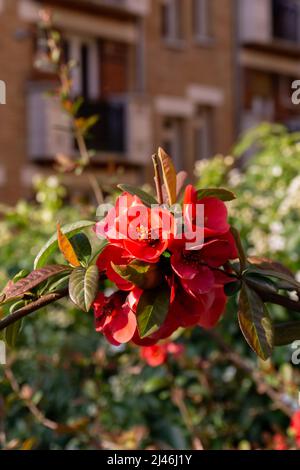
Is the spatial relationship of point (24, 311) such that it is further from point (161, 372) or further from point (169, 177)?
point (161, 372)

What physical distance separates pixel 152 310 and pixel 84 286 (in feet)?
0.27

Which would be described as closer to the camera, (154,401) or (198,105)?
(154,401)

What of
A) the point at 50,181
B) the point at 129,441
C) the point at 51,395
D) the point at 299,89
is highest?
the point at 299,89

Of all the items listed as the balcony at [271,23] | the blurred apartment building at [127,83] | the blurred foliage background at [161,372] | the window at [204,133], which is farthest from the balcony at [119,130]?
the blurred foliage background at [161,372]

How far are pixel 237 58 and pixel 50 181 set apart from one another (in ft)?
58.6

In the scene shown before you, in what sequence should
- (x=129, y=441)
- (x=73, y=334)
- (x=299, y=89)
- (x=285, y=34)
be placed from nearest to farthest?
(x=129, y=441), (x=299, y=89), (x=73, y=334), (x=285, y=34)

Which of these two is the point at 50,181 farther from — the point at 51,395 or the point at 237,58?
the point at 237,58

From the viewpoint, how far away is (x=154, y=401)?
11.2 feet

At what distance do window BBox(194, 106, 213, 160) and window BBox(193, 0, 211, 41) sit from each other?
57.5 inches

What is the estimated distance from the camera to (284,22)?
2350 centimetres

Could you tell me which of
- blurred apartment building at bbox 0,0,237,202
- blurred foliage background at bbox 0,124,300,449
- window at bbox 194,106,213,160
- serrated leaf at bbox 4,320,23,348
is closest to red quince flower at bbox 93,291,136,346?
serrated leaf at bbox 4,320,23,348

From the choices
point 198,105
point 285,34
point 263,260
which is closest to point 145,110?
point 198,105

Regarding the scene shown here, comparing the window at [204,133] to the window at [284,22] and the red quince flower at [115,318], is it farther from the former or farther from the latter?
the red quince flower at [115,318]

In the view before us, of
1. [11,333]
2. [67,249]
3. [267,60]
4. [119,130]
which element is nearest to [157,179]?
[67,249]
